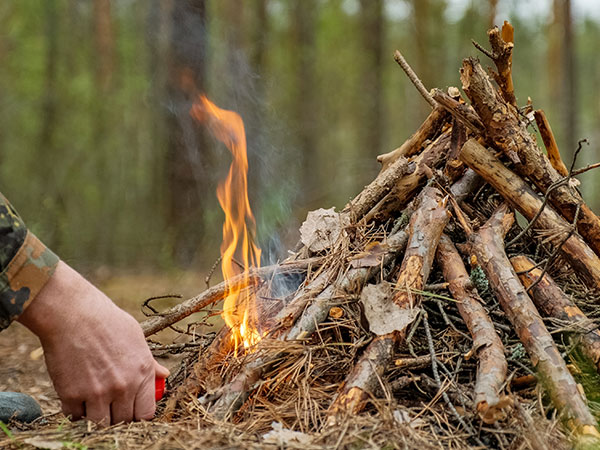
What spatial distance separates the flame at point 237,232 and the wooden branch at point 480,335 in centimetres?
→ 104

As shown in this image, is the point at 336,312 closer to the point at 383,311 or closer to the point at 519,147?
the point at 383,311

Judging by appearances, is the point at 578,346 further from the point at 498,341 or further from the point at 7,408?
the point at 7,408

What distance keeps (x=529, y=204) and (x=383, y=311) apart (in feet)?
3.75

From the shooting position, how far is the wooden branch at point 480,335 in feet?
5.98

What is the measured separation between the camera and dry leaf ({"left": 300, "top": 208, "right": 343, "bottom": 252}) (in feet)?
9.56

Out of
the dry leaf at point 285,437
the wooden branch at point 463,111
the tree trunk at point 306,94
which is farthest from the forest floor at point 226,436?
the tree trunk at point 306,94

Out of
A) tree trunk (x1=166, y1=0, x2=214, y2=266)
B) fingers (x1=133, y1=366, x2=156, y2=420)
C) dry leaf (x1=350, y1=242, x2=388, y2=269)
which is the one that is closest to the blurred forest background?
tree trunk (x1=166, y1=0, x2=214, y2=266)

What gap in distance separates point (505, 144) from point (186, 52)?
717 centimetres

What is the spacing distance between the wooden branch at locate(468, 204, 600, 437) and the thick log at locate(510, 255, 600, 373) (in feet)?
0.51

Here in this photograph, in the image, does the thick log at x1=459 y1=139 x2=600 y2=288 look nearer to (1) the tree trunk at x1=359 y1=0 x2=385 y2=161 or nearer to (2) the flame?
(2) the flame

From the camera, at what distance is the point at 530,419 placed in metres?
1.76

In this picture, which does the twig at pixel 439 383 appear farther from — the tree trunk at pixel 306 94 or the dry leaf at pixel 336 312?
the tree trunk at pixel 306 94

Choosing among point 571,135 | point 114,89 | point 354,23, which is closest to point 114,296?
point 114,89

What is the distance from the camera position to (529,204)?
8.96ft
